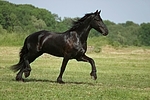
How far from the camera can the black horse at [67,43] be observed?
40.7 feet

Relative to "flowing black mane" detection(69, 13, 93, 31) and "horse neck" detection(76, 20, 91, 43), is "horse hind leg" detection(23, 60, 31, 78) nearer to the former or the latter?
"flowing black mane" detection(69, 13, 93, 31)

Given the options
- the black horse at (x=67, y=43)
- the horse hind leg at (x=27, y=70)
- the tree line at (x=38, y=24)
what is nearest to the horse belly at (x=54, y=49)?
the black horse at (x=67, y=43)

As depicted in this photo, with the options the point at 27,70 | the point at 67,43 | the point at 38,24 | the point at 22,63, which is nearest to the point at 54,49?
Result: the point at 67,43

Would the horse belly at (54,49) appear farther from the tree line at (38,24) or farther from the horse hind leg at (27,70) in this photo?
the tree line at (38,24)

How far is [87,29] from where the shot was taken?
12719mm

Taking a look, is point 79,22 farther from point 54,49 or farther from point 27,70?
point 27,70

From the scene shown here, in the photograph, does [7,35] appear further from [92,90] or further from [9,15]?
[92,90]

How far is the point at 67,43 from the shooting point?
40.9ft

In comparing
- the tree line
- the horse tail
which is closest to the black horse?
the horse tail

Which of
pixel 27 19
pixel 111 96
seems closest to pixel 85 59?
pixel 111 96

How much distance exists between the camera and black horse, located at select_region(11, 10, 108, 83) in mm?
12395

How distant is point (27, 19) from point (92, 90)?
274ft

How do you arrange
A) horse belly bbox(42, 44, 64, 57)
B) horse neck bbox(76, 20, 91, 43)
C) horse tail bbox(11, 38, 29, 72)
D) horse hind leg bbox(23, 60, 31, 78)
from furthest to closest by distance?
horse tail bbox(11, 38, 29, 72), horse hind leg bbox(23, 60, 31, 78), horse belly bbox(42, 44, 64, 57), horse neck bbox(76, 20, 91, 43)

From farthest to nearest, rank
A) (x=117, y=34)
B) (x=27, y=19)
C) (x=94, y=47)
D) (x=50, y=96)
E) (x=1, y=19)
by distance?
(x=117, y=34), (x=27, y=19), (x=1, y=19), (x=94, y=47), (x=50, y=96)
